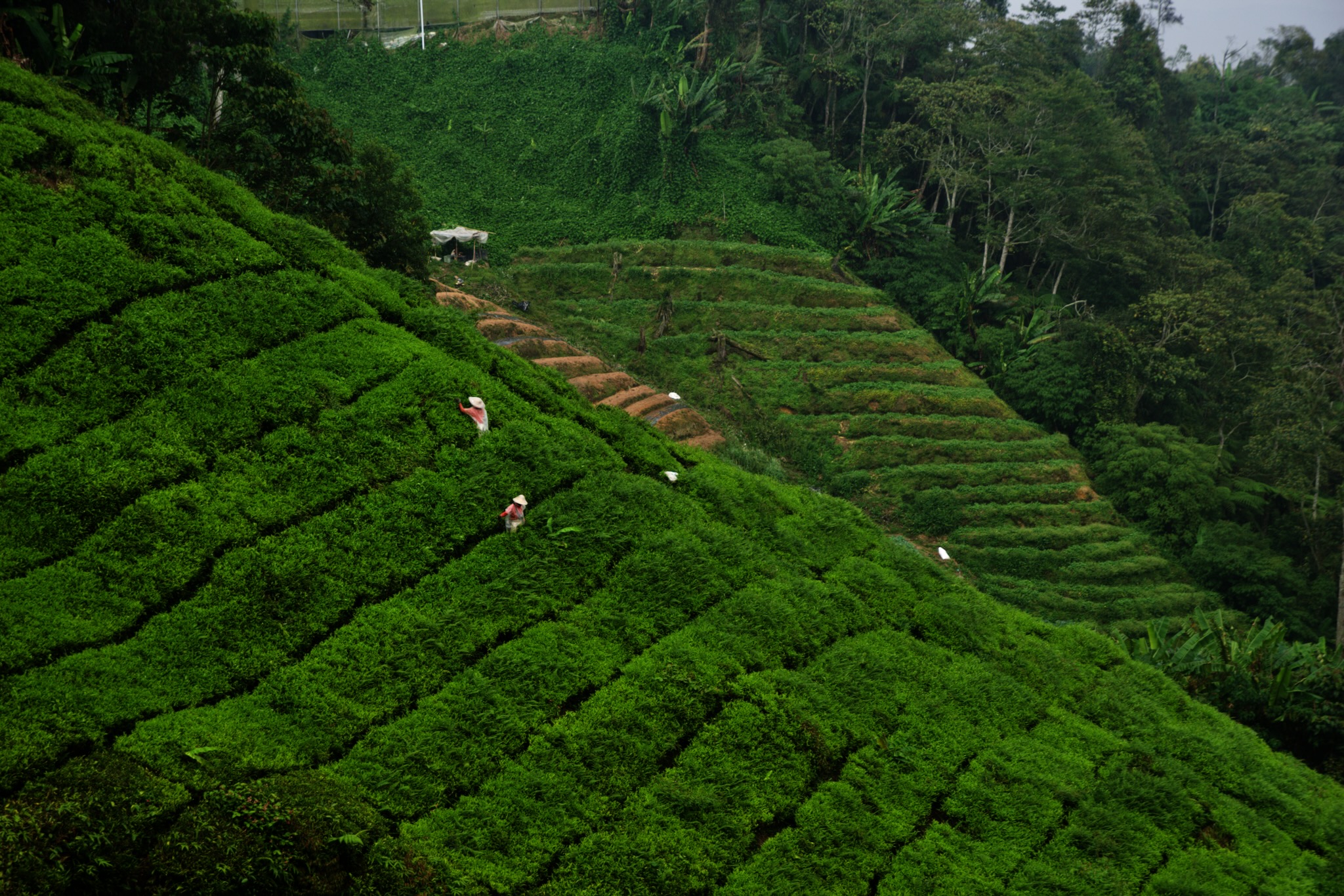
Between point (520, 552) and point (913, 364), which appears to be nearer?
point (520, 552)

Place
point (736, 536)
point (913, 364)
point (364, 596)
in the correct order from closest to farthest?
point (364, 596) < point (736, 536) < point (913, 364)

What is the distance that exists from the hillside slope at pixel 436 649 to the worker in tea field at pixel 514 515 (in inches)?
5.2

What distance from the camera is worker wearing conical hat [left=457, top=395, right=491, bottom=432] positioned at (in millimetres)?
8367

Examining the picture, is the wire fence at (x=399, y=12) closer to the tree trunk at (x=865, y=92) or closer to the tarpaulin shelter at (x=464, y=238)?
the tree trunk at (x=865, y=92)

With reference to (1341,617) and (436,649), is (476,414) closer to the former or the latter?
(436,649)

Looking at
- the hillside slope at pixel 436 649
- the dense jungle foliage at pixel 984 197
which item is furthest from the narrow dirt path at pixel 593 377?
the hillside slope at pixel 436 649

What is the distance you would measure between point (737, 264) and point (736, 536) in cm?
1646

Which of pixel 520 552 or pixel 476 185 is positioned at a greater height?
pixel 476 185

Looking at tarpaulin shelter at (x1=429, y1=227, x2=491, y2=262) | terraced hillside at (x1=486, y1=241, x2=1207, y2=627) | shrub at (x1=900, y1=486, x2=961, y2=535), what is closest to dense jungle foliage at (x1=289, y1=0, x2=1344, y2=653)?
tarpaulin shelter at (x1=429, y1=227, x2=491, y2=262)

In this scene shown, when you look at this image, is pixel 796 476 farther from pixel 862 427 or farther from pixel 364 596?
pixel 364 596

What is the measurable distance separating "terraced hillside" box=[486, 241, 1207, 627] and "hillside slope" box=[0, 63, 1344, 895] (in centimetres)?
677

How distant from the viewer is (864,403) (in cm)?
2062

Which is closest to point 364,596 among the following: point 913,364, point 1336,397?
point 913,364

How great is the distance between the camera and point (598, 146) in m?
27.2
